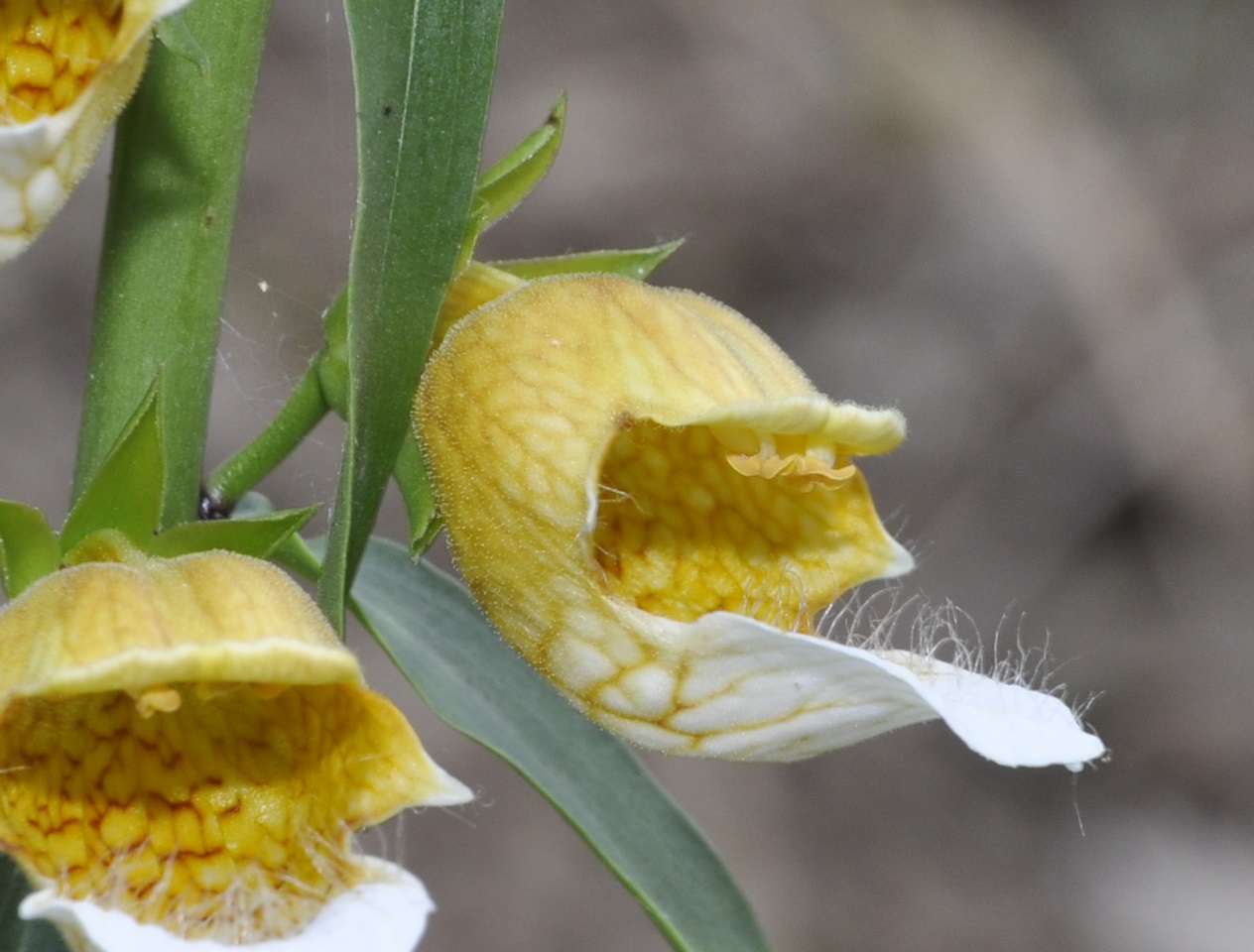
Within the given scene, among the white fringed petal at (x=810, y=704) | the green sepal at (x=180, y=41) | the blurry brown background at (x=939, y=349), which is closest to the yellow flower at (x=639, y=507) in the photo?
the white fringed petal at (x=810, y=704)

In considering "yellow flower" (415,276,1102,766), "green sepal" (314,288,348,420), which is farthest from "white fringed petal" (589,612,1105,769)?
"green sepal" (314,288,348,420)

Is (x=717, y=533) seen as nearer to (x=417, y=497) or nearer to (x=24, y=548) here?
(x=417, y=497)

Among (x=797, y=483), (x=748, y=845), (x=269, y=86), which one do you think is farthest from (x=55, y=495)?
(x=797, y=483)

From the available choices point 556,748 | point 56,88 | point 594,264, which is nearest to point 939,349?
point 556,748

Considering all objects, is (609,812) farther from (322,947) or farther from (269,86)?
(269,86)

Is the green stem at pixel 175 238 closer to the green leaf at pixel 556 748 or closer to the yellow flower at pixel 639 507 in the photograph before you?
the yellow flower at pixel 639 507

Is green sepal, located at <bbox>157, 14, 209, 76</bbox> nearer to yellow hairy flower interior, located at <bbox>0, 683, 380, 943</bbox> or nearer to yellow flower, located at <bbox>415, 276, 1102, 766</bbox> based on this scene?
yellow flower, located at <bbox>415, 276, 1102, 766</bbox>

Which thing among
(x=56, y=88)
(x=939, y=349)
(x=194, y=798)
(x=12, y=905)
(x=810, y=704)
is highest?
(x=56, y=88)
